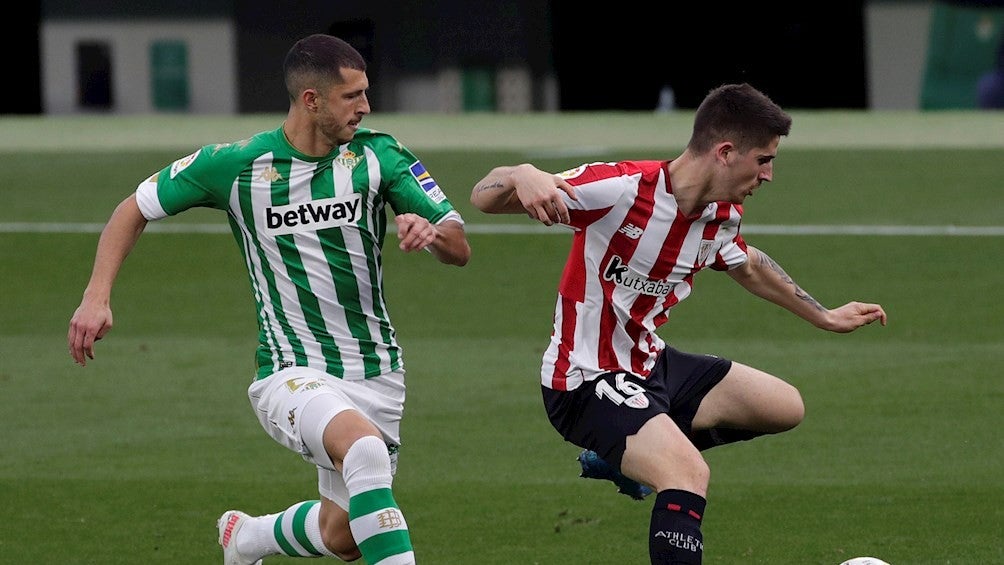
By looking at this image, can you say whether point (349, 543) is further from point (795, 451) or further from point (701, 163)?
point (795, 451)

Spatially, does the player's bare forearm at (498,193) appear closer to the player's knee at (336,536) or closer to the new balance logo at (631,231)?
the new balance logo at (631,231)

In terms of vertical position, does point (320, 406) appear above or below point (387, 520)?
above

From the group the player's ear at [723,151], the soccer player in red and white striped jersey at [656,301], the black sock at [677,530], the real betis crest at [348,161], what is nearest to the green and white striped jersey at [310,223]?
the real betis crest at [348,161]

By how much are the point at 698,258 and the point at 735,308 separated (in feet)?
28.5

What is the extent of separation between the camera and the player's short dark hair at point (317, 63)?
6.45m

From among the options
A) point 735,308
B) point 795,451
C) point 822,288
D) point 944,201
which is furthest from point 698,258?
point 944,201

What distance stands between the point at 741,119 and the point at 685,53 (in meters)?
37.5

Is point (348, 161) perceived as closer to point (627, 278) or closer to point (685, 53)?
point (627, 278)

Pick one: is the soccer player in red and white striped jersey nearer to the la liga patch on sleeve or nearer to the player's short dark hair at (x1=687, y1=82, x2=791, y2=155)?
the player's short dark hair at (x1=687, y1=82, x2=791, y2=155)

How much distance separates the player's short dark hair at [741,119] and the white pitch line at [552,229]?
42.6 feet

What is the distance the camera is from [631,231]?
659cm

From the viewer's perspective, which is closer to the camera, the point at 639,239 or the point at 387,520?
the point at 387,520

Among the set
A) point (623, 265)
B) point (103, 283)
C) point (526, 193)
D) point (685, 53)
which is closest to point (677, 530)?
point (623, 265)

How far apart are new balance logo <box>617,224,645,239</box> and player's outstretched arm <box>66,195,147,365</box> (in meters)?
1.89
